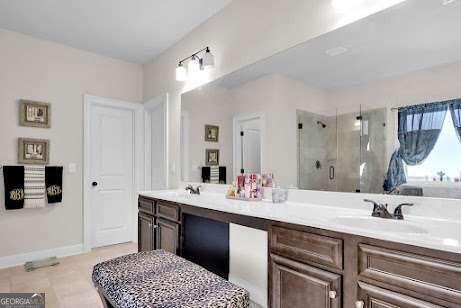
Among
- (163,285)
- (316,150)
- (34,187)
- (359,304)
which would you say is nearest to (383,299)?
(359,304)

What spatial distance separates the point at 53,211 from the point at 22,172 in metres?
0.59

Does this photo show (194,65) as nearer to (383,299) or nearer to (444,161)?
(444,161)

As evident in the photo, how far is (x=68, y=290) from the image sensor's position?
239 cm

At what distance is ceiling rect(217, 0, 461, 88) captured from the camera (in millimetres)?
1309

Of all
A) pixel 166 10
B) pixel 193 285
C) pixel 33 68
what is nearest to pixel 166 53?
pixel 166 10

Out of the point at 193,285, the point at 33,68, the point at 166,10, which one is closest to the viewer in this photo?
the point at 193,285

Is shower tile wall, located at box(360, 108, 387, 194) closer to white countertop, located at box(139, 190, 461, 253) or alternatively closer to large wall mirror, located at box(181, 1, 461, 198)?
large wall mirror, located at box(181, 1, 461, 198)

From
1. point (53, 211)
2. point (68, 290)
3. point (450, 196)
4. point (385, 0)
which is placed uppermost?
point (385, 0)

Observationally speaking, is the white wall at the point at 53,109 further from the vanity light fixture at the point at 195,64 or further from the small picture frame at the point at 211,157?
the small picture frame at the point at 211,157

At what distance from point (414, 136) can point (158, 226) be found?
6.78 ft

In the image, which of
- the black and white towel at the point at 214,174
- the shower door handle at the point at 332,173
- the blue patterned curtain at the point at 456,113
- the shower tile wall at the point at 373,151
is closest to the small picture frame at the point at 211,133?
the black and white towel at the point at 214,174

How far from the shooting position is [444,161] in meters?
1.30

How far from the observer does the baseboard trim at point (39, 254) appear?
291 centimetres

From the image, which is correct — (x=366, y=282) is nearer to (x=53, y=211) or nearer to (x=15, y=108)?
(x=53, y=211)
